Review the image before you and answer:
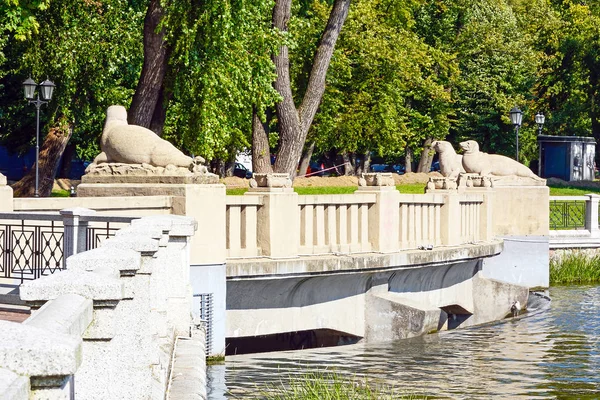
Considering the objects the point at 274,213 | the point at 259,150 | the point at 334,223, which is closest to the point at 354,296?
the point at 334,223

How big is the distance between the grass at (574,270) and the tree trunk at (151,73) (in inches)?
421

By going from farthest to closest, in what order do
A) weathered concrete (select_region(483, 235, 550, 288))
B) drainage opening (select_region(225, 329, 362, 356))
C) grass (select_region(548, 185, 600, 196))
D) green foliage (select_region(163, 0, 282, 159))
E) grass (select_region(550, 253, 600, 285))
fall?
grass (select_region(548, 185, 600, 196)) < grass (select_region(550, 253, 600, 285)) < weathered concrete (select_region(483, 235, 550, 288)) < green foliage (select_region(163, 0, 282, 159)) < drainage opening (select_region(225, 329, 362, 356))

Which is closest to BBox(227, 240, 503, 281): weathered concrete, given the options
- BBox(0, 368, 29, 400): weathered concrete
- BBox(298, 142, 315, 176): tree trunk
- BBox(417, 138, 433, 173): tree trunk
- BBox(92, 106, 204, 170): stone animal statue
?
BBox(92, 106, 204, 170): stone animal statue

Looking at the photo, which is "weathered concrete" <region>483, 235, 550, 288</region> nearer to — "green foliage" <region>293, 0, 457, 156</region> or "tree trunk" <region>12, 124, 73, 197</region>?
"tree trunk" <region>12, 124, 73, 197</region>

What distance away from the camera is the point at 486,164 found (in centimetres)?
2491

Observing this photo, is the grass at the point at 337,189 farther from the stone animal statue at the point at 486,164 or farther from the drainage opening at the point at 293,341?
the drainage opening at the point at 293,341

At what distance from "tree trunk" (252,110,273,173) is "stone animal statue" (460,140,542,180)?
3811 mm

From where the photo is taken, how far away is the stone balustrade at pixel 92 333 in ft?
9.54

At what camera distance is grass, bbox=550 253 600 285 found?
28.5 meters

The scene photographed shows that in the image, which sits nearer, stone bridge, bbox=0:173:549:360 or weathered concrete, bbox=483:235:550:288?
stone bridge, bbox=0:173:549:360

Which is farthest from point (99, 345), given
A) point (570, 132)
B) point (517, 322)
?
point (570, 132)

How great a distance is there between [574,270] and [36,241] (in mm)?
17381

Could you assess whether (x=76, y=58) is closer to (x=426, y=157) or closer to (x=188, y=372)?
(x=188, y=372)

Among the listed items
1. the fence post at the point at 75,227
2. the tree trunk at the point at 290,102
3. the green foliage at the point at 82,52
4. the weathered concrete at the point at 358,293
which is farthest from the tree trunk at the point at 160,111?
the fence post at the point at 75,227
